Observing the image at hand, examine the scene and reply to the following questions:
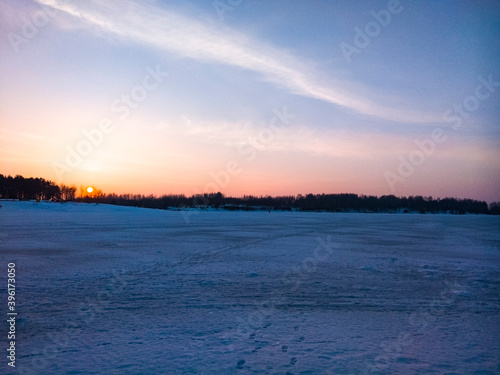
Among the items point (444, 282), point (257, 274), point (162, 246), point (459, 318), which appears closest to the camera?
point (459, 318)

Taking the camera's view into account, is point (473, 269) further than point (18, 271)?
Yes

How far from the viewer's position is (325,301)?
19.8ft

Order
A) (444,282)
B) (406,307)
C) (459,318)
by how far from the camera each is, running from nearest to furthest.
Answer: (459,318)
(406,307)
(444,282)

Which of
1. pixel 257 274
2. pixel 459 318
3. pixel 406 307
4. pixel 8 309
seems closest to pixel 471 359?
pixel 459 318

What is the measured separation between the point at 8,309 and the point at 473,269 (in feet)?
33.2

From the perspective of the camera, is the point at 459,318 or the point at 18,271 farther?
the point at 18,271

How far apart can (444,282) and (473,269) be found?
86.4 inches

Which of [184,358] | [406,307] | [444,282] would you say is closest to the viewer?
[184,358]

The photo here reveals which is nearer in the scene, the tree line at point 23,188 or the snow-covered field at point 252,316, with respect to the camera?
the snow-covered field at point 252,316

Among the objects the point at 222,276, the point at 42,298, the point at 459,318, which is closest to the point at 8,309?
the point at 42,298

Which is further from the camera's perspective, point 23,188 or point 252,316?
point 23,188

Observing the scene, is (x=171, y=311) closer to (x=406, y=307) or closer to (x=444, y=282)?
(x=406, y=307)

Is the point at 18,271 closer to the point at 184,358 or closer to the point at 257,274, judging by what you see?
the point at 257,274

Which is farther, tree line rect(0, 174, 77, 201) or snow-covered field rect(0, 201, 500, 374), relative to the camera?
tree line rect(0, 174, 77, 201)
